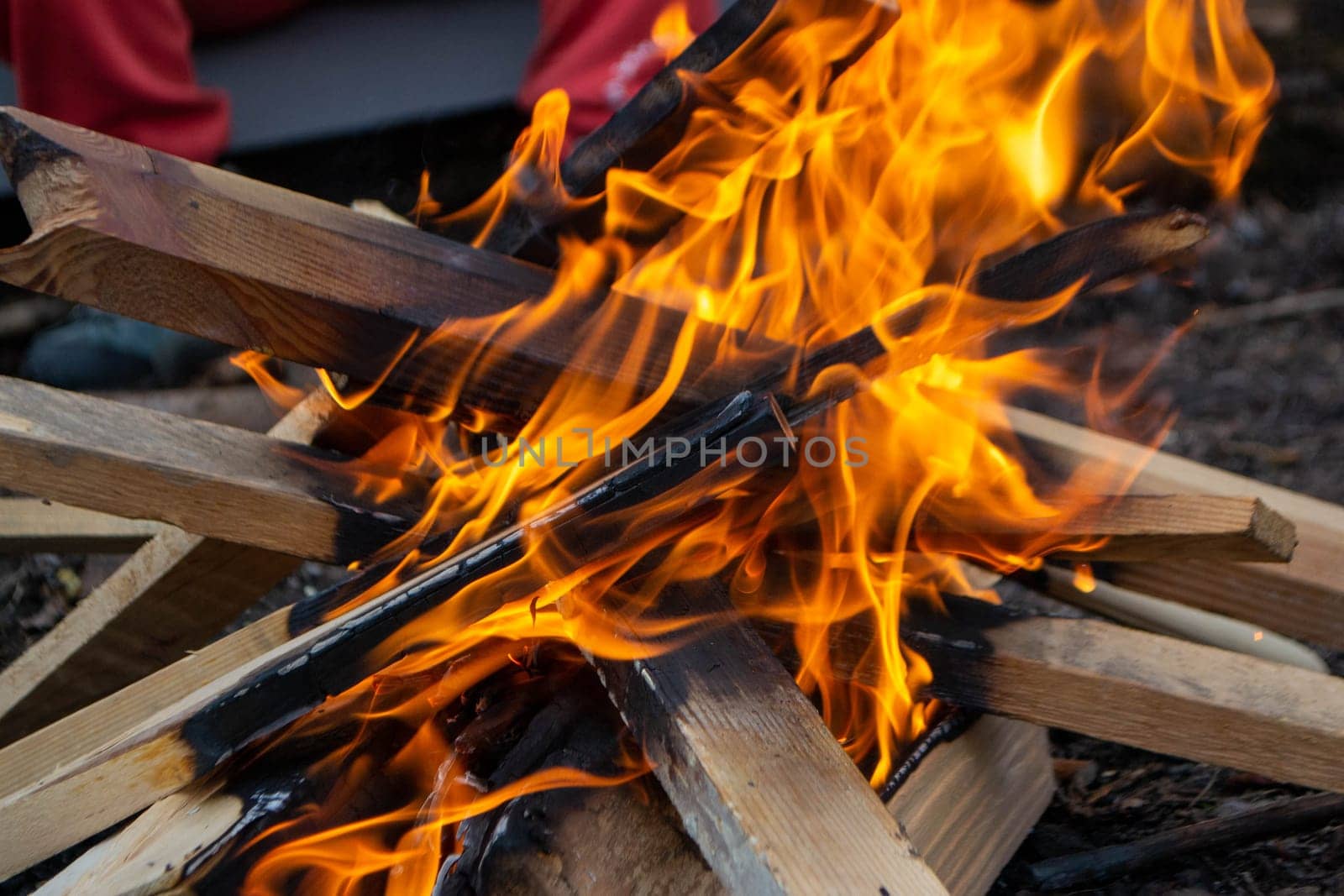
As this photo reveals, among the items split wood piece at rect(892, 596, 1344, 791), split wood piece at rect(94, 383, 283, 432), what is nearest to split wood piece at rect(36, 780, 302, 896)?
split wood piece at rect(892, 596, 1344, 791)

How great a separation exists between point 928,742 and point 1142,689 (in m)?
0.32

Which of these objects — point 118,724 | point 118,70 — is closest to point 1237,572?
point 118,724

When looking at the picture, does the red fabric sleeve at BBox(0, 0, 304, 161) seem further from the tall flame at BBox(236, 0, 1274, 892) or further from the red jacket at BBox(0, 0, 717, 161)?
the tall flame at BBox(236, 0, 1274, 892)

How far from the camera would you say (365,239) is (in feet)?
4.81

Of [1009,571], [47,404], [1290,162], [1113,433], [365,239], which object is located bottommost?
[1290,162]

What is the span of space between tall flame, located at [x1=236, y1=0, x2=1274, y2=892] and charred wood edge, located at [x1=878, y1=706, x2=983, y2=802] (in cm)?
2

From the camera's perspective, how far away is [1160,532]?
1419 millimetres

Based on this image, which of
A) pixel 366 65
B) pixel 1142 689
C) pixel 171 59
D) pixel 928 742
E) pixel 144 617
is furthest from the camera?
pixel 366 65

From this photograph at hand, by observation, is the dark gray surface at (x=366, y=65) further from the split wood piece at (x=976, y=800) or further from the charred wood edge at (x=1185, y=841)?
the charred wood edge at (x=1185, y=841)

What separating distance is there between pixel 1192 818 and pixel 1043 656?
56 cm

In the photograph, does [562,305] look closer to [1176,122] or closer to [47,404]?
[47,404]

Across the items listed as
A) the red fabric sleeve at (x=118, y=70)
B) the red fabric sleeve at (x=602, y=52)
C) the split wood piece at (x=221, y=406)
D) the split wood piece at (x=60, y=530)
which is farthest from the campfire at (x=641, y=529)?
the red fabric sleeve at (x=118, y=70)

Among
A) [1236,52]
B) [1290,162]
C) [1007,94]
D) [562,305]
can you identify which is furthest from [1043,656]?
[1290,162]

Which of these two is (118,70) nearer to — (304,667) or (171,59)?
(171,59)
